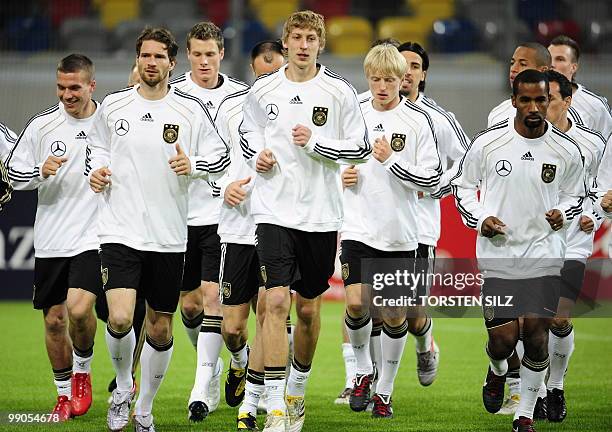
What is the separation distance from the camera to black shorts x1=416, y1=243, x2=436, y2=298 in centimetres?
897

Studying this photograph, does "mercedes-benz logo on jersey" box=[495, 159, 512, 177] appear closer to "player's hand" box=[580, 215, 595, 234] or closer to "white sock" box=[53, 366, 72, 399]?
"player's hand" box=[580, 215, 595, 234]

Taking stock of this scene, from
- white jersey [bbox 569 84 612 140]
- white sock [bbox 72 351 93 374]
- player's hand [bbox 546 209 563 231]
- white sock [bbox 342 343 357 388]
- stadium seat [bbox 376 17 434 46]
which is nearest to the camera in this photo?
player's hand [bbox 546 209 563 231]

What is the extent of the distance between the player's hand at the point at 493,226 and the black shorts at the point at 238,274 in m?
1.81

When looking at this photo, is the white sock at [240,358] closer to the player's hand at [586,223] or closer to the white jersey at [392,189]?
the white jersey at [392,189]

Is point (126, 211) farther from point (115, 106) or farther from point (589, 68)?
point (589, 68)

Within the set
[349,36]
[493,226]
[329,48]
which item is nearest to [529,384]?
[493,226]

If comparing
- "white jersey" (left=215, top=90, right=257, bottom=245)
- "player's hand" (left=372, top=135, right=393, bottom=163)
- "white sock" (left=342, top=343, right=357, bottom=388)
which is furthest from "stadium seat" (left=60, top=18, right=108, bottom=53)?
"player's hand" (left=372, top=135, right=393, bottom=163)

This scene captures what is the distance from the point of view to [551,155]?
7.68 m

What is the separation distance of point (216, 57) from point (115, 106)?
6.39ft

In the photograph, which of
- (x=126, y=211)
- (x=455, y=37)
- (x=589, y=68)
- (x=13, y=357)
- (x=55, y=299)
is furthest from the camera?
(x=455, y=37)

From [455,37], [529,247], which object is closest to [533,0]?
[455,37]

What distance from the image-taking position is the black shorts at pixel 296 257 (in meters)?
7.43

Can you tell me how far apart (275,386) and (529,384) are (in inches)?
67.0

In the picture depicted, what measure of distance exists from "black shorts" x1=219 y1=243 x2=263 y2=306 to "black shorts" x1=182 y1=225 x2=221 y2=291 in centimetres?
50
